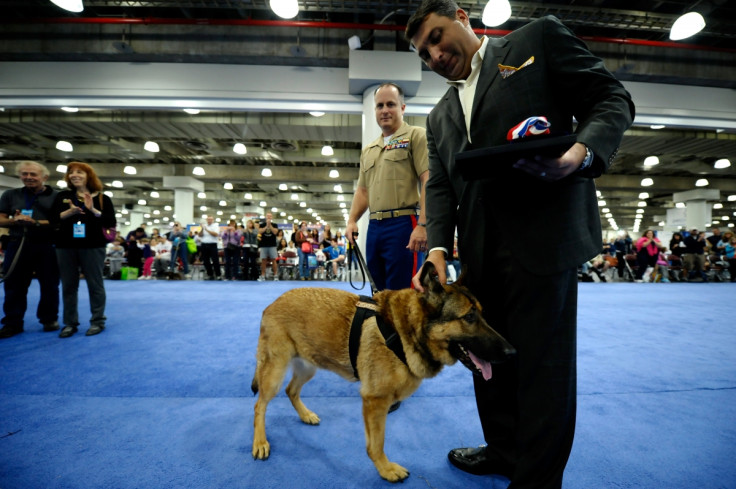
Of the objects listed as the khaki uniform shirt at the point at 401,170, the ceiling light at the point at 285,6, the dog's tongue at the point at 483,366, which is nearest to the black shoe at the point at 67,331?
the khaki uniform shirt at the point at 401,170

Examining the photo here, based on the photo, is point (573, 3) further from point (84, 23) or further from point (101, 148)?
point (101, 148)

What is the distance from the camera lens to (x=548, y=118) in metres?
1.22

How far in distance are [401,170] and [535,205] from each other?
147 cm

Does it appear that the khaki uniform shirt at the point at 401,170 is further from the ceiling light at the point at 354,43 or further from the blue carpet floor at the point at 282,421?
the ceiling light at the point at 354,43

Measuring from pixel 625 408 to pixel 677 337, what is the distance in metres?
2.90

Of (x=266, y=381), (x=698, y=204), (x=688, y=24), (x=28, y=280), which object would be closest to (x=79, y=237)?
(x=28, y=280)

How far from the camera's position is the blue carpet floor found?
158cm

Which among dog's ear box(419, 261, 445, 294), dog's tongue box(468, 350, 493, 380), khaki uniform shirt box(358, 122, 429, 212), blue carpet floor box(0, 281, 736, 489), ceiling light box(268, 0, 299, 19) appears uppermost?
ceiling light box(268, 0, 299, 19)

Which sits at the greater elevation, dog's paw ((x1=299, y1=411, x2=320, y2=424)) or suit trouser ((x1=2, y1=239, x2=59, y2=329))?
suit trouser ((x1=2, y1=239, x2=59, y2=329))

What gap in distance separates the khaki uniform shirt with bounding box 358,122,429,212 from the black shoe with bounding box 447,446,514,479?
5.41ft

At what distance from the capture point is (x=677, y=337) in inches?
164

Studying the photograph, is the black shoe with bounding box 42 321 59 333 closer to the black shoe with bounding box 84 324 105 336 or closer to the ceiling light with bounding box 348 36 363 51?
the black shoe with bounding box 84 324 105 336

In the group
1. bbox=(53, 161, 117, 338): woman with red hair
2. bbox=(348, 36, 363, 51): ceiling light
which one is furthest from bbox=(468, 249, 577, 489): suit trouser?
bbox=(348, 36, 363, 51): ceiling light

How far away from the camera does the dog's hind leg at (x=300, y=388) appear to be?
210 centimetres
